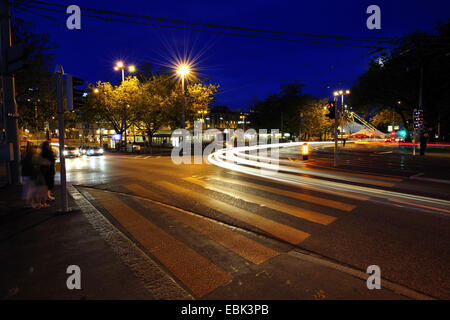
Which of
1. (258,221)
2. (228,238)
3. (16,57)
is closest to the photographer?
(228,238)

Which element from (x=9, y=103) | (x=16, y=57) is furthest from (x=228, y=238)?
(x=9, y=103)

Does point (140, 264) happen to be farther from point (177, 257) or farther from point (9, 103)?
point (9, 103)

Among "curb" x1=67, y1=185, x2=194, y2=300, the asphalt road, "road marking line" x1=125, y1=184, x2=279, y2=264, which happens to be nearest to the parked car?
the asphalt road

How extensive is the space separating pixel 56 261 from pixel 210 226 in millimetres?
2730

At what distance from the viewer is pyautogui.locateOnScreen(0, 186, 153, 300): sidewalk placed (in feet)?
10.2

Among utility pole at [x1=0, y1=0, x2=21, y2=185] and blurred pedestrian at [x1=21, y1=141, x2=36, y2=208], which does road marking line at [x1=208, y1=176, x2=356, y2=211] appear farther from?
utility pole at [x1=0, y1=0, x2=21, y2=185]

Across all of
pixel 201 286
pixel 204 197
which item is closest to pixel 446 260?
pixel 201 286

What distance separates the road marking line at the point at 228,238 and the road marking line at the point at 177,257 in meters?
0.61

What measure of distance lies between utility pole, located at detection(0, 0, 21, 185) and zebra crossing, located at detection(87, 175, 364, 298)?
322 cm

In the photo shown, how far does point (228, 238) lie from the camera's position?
4801 millimetres

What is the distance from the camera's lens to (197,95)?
31.8m

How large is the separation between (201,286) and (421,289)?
271 cm

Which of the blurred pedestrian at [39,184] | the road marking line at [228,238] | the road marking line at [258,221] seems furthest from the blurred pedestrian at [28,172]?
the road marking line at [258,221]
